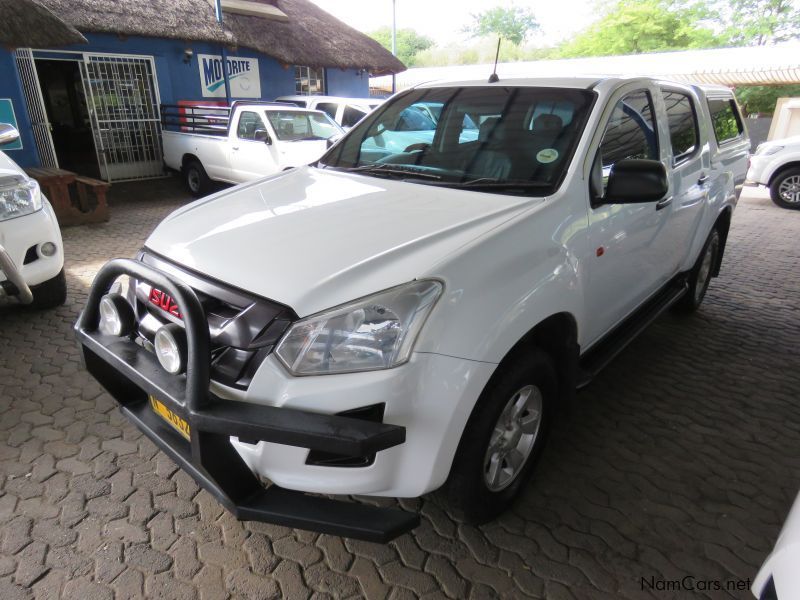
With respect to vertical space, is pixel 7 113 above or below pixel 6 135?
below

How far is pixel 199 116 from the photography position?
1009cm

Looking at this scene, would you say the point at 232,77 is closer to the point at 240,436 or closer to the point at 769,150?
the point at 769,150

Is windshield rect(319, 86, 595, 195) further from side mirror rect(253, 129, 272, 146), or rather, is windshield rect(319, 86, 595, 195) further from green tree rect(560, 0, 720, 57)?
green tree rect(560, 0, 720, 57)

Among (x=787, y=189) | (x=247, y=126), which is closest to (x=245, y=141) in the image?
(x=247, y=126)

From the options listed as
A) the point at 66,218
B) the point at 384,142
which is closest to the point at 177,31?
the point at 66,218

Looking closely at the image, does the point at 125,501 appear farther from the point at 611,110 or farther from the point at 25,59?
the point at 25,59

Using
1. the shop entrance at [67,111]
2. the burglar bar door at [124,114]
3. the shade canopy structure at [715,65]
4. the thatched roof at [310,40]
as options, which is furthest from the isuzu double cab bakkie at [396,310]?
the shade canopy structure at [715,65]

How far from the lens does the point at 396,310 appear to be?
1.68m

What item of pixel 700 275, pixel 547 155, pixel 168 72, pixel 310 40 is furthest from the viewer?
pixel 310 40

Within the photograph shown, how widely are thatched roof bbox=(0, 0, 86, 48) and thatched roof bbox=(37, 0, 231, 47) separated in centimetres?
166

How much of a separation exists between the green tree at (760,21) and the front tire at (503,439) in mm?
37986

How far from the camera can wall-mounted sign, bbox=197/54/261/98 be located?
1225cm

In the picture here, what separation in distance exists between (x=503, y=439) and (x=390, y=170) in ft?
4.99

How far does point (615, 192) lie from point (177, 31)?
11481mm
